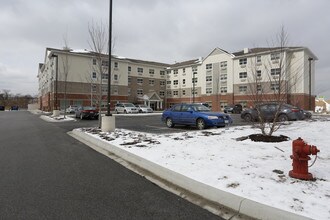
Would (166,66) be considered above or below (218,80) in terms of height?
above

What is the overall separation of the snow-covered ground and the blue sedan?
4078mm

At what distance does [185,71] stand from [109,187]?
65.0m

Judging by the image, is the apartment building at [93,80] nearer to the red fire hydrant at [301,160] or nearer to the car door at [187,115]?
the car door at [187,115]

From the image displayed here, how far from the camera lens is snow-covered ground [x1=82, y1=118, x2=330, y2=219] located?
3961mm

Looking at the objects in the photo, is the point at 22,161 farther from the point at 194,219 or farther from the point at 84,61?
the point at 84,61

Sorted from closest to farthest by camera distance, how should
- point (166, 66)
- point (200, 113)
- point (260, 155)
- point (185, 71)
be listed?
1. point (260, 155)
2. point (200, 113)
3. point (185, 71)
4. point (166, 66)

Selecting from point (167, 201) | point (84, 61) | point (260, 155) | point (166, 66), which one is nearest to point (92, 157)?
point (167, 201)

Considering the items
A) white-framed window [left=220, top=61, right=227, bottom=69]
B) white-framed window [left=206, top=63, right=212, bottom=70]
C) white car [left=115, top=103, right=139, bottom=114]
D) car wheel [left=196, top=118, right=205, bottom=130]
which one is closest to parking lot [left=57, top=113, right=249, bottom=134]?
car wheel [left=196, top=118, right=205, bottom=130]

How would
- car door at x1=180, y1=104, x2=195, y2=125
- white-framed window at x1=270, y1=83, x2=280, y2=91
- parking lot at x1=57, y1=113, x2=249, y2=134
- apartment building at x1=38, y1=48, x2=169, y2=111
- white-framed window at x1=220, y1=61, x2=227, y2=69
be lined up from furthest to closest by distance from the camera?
white-framed window at x1=220, y1=61, x2=227, y2=69
apartment building at x1=38, y1=48, x2=169, y2=111
car door at x1=180, y1=104, x2=195, y2=125
parking lot at x1=57, y1=113, x2=249, y2=134
white-framed window at x1=270, y1=83, x2=280, y2=91

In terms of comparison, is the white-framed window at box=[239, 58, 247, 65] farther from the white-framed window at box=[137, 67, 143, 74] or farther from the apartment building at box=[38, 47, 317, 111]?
the white-framed window at box=[137, 67, 143, 74]

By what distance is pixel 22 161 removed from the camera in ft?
24.6

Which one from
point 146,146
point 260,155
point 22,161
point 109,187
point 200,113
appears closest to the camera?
point 109,187

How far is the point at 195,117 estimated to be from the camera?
1438 centimetres

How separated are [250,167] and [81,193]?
11.8ft
